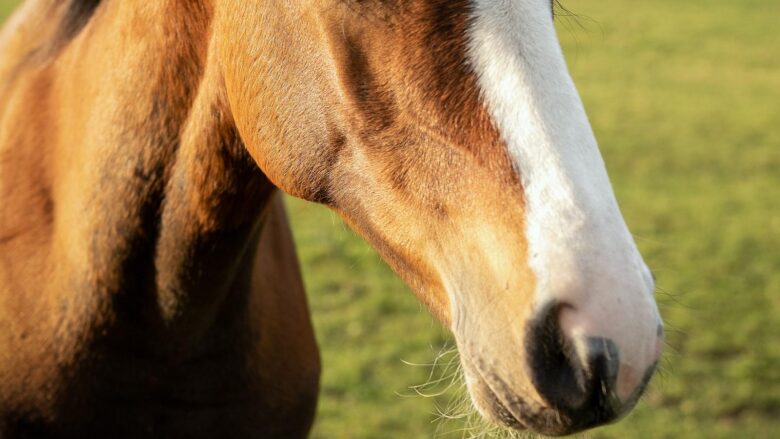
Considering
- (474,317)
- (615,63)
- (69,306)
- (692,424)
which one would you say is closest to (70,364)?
(69,306)

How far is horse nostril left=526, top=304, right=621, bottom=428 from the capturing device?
121 cm

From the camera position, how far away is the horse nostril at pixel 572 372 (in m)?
1.21

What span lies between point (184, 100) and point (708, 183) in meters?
5.86

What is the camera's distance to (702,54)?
11258 millimetres

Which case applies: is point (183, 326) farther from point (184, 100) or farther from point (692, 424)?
point (692, 424)

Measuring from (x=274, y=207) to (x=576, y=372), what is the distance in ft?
4.96

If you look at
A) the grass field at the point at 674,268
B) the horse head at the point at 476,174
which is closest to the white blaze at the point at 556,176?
the horse head at the point at 476,174

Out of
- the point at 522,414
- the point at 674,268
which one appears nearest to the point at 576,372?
the point at 522,414

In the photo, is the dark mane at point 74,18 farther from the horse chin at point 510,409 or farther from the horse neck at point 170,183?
the horse chin at point 510,409

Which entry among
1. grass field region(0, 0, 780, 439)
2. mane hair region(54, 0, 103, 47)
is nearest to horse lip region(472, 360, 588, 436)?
grass field region(0, 0, 780, 439)

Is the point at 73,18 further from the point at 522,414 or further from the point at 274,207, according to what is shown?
the point at 522,414

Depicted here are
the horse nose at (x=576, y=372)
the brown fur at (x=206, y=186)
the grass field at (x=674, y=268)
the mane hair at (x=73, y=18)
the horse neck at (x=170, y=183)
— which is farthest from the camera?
the grass field at (x=674, y=268)

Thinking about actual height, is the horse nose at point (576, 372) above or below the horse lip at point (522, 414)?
above

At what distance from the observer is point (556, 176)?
1283 mm
